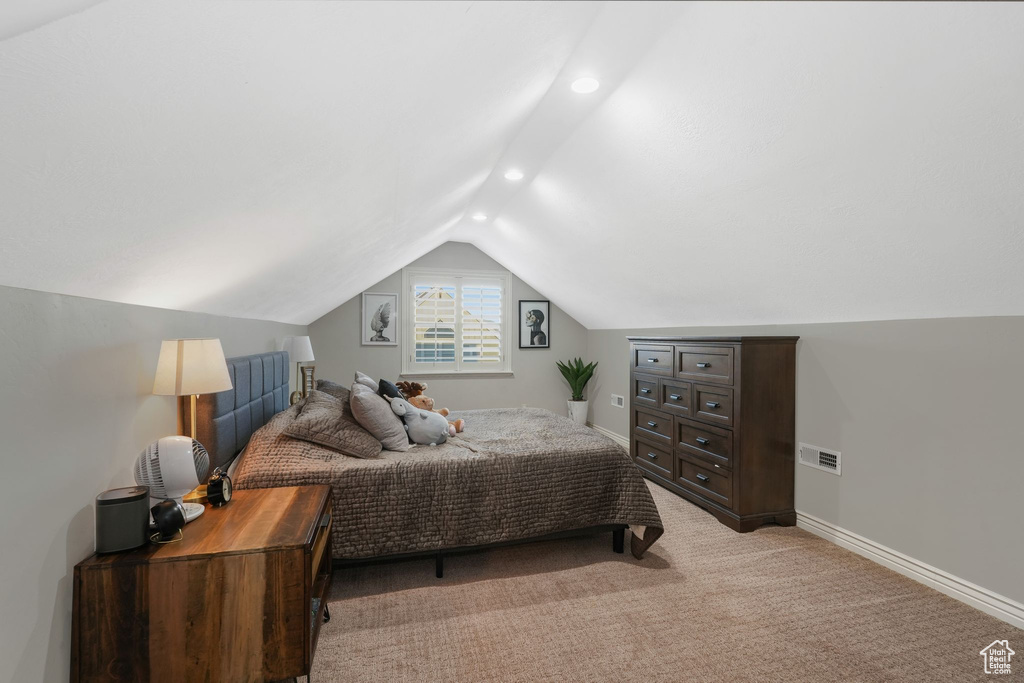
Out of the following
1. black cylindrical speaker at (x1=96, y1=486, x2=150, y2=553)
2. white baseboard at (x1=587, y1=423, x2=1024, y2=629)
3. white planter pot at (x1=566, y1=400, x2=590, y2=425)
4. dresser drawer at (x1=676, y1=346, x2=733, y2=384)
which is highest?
dresser drawer at (x1=676, y1=346, x2=733, y2=384)

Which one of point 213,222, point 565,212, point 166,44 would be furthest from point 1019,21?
point 565,212

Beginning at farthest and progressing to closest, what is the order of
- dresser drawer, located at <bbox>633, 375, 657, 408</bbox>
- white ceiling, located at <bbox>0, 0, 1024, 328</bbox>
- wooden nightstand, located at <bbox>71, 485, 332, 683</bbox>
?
dresser drawer, located at <bbox>633, 375, 657, 408</bbox>
wooden nightstand, located at <bbox>71, 485, 332, 683</bbox>
white ceiling, located at <bbox>0, 0, 1024, 328</bbox>

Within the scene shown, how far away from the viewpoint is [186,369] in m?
1.72

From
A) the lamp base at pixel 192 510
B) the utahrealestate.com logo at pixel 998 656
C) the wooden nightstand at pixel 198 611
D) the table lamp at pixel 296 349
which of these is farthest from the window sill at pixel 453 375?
the utahrealestate.com logo at pixel 998 656

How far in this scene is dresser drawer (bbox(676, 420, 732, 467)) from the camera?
315 cm

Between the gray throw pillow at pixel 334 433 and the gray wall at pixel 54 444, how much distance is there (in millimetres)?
805

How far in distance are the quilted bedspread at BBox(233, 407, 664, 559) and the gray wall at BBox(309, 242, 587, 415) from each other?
2.71 m

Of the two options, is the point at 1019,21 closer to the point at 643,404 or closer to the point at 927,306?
the point at 927,306

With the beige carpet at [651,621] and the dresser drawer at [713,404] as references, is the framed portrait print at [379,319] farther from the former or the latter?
the dresser drawer at [713,404]

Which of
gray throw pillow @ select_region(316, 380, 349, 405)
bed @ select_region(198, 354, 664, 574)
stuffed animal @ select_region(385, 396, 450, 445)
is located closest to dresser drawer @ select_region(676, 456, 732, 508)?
bed @ select_region(198, 354, 664, 574)

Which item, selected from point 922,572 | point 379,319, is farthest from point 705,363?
point 379,319

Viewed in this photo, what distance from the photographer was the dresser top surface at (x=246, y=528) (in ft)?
4.63

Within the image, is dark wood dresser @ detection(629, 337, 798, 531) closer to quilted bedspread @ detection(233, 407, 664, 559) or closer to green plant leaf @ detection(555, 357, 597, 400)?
quilted bedspread @ detection(233, 407, 664, 559)

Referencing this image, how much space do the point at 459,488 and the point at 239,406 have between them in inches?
50.4
